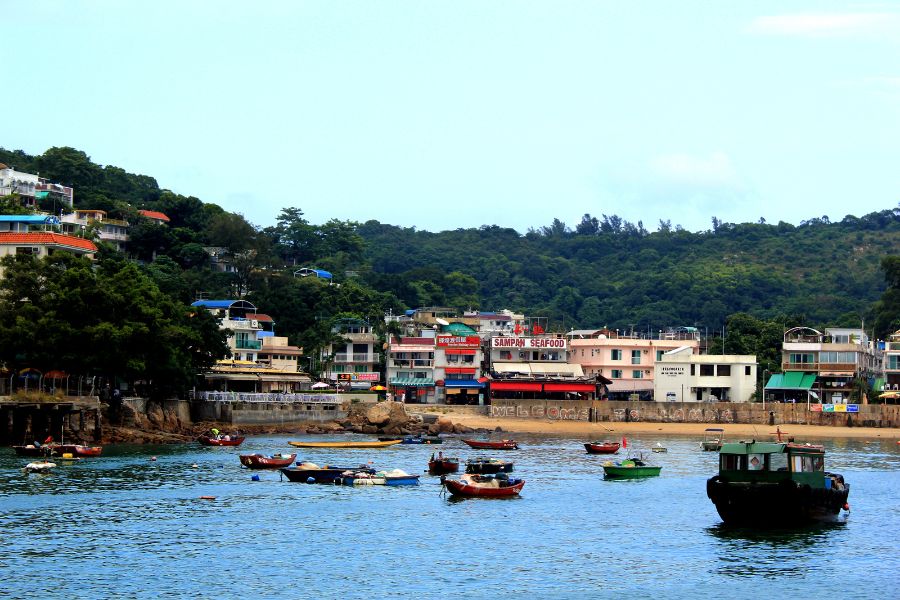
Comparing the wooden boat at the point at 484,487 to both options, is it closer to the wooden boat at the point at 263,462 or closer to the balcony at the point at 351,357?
the wooden boat at the point at 263,462

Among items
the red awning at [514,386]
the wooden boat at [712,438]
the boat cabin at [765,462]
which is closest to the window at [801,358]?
the wooden boat at [712,438]

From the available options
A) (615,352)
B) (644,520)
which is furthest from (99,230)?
(644,520)

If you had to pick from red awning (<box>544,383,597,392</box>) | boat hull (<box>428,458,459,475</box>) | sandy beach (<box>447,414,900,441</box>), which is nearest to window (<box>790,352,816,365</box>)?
sandy beach (<box>447,414,900,441</box>)

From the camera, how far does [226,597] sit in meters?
43.9

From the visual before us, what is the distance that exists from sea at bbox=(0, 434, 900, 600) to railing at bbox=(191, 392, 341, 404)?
3578 cm

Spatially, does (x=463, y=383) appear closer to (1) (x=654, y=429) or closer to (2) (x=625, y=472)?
(1) (x=654, y=429)

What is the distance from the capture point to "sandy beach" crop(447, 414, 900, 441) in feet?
412

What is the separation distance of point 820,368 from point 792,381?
3386 mm

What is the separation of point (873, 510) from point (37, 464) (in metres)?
49.4

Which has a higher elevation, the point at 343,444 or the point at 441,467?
the point at 343,444

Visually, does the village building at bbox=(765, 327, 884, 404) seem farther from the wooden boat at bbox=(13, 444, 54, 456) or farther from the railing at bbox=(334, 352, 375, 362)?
the wooden boat at bbox=(13, 444, 54, 456)

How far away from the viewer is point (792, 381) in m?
138

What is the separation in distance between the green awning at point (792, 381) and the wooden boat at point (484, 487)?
7462 cm

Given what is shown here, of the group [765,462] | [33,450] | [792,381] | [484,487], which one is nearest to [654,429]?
[792,381]
